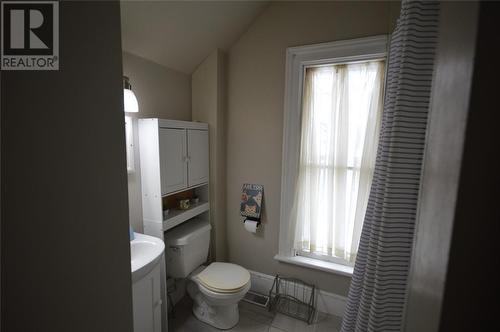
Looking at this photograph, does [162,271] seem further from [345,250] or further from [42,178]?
[345,250]

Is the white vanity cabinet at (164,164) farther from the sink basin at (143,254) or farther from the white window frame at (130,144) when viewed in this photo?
the sink basin at (143,254)

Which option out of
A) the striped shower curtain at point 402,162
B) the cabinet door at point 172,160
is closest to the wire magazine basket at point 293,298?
the cabinet door at point 172,160

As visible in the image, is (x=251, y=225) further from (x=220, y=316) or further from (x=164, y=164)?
(x=164, y=164)

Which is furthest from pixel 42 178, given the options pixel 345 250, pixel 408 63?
pixel 345 250

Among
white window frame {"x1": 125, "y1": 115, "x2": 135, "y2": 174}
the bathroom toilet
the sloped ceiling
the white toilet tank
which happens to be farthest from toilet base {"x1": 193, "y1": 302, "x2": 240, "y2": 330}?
the sloped ceiling

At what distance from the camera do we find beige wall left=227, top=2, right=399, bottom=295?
171 centimetres

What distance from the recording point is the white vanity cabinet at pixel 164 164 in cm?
158

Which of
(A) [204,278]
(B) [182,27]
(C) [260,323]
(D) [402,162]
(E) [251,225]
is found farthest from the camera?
(E) [251,225]

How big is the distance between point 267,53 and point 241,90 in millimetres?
386

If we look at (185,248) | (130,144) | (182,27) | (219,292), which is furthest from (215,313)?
(182,27)

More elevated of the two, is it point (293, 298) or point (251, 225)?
point (251, 225)

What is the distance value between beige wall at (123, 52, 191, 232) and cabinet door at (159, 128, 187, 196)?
22cm

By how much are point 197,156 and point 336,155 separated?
119 cm

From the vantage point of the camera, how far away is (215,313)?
5.86ft
